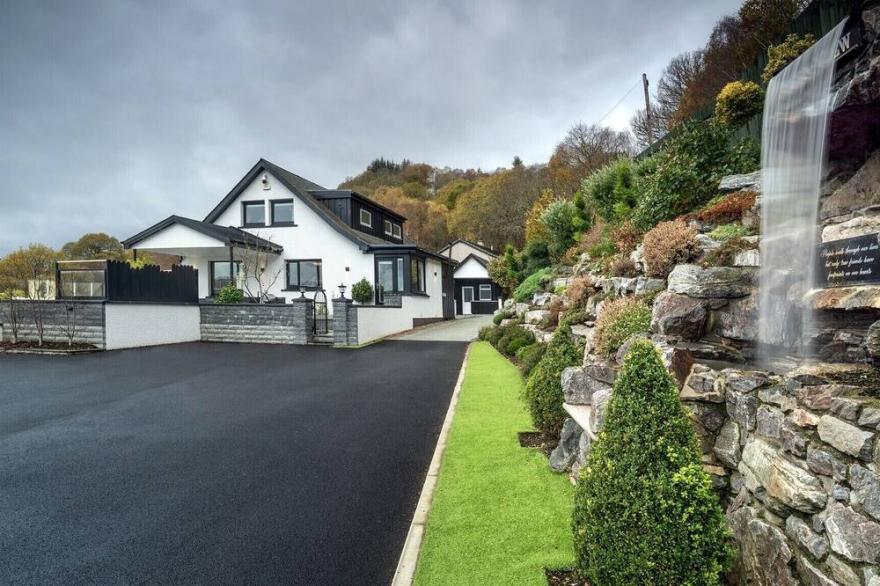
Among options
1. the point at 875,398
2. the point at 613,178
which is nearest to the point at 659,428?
the point at 875,398

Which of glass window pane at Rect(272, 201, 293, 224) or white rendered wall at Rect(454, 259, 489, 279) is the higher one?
glass window pane at Rect(272, 201, 293, 224)

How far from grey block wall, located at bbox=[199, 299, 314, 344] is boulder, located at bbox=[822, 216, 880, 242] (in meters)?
14.6

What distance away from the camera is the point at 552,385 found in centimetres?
509

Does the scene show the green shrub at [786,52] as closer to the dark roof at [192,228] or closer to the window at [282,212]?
the dark roof at [192,228]

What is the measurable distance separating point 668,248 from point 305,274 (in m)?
18.7

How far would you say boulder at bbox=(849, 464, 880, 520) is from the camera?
5.66ft

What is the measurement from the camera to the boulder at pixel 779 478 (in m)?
2.04

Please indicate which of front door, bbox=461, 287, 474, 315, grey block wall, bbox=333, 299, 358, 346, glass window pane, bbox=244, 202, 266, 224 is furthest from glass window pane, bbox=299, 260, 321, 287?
front door, bbox=461, 287, 474, 315

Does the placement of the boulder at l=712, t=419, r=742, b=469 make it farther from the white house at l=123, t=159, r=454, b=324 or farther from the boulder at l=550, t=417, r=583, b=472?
the white house at l=123, t=159, r=454, b=324

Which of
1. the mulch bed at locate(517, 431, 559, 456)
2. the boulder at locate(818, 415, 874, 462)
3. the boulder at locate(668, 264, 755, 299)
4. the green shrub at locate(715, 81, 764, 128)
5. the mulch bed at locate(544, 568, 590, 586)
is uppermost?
the green shrub at locate(715, 81, 764, 128)

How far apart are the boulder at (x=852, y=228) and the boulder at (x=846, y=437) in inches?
61.9

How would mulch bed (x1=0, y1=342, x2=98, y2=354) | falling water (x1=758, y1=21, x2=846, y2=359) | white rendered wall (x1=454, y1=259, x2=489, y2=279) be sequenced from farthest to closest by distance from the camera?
white rendered wall (x1=454, y1=259, x2=489, y2=279), mulch bed (x1=0, y1=342, x2=98, y2=354), falling water (x1=758, y1=21, x2=846, y2=359)

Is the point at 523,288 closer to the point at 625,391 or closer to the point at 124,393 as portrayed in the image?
the point at 124,393

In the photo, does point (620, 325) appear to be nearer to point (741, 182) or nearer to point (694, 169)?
point (741, 182)
